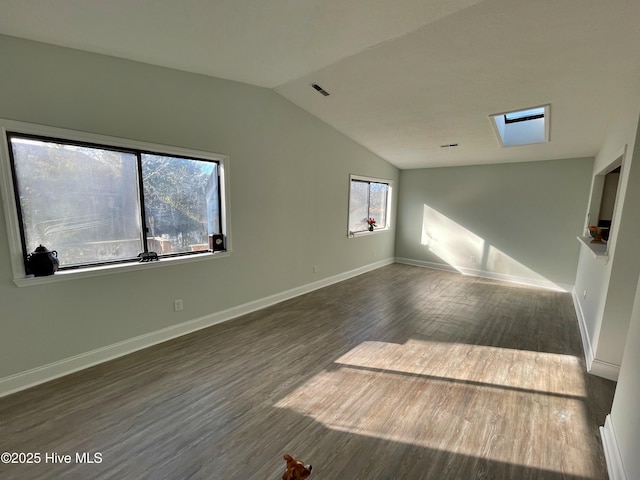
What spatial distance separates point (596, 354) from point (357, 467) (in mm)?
2472

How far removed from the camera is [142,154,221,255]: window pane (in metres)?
2.77

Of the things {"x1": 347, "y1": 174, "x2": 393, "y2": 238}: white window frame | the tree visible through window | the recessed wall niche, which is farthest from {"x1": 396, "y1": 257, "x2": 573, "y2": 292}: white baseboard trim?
the tree visible through window

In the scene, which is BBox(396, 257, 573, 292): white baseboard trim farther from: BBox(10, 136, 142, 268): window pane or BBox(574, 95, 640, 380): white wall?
BBox(10, 136, 142, 268): window pane

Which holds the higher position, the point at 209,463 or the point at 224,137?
the point at 224,137

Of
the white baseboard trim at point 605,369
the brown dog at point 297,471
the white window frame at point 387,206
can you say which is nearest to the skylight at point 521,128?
the white window frame at point 387,206

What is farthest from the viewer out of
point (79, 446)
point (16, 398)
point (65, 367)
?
point (65, 367)

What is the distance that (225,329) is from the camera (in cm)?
321

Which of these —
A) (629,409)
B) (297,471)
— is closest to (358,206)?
(629,409)

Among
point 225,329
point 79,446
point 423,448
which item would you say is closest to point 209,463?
point 79,446

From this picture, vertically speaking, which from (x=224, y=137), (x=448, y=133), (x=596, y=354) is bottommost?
(x=596, y=354)

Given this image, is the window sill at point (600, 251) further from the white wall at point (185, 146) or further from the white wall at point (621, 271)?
the white wall at point (185, 146)

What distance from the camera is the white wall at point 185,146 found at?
2.09m

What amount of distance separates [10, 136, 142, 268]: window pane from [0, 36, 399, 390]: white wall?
0.19 m

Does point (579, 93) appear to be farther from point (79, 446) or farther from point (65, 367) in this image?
point (65, 367)
